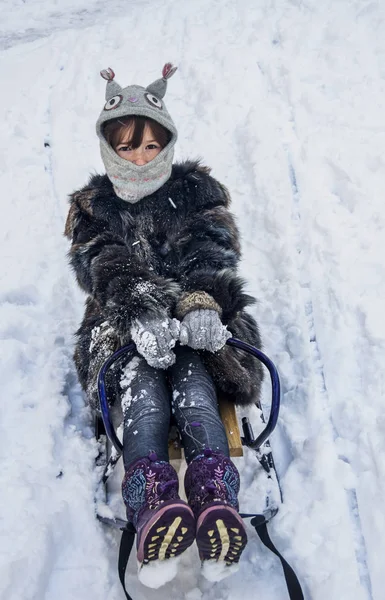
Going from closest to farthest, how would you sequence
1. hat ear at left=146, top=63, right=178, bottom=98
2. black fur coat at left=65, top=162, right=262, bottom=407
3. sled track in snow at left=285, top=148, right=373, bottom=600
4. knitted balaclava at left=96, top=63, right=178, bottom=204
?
sled track in snow at left=285, top=148, right=373, bottom=600 < black fur coat at left=65, top=162, right=262, bottom=407 < knitted balaclava at left=96, top=63, right=178, bottom=204 < hat ear at left=146, top=63, right=178, bottom=98

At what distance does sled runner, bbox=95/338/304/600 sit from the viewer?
1.82 m

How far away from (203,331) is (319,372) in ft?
3.04

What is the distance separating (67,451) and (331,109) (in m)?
3.40

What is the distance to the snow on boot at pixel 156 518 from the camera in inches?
61.4

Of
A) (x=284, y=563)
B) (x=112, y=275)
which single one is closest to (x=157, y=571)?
(x=284, y=563)

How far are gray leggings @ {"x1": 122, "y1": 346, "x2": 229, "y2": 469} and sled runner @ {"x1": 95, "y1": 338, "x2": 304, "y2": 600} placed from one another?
3.7 inches

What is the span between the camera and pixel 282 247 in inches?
131

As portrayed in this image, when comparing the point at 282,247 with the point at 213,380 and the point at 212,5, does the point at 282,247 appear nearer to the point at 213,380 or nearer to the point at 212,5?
the point at 213,380

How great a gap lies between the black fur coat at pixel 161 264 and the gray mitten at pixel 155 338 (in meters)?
0.05

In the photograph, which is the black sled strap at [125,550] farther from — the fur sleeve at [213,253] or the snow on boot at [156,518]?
the fur sleeve at [213,253]

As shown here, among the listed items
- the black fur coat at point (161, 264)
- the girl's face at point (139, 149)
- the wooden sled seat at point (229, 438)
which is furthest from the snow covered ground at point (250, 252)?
the girl's face at point (139, 149)

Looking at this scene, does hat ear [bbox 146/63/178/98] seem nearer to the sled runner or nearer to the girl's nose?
the girl's nose

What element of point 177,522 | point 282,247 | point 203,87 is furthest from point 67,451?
point 203,87

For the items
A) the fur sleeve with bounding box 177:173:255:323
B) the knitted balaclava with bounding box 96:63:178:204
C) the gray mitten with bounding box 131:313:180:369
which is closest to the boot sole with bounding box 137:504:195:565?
the gray mitten with bounding box 131:313:180:369
